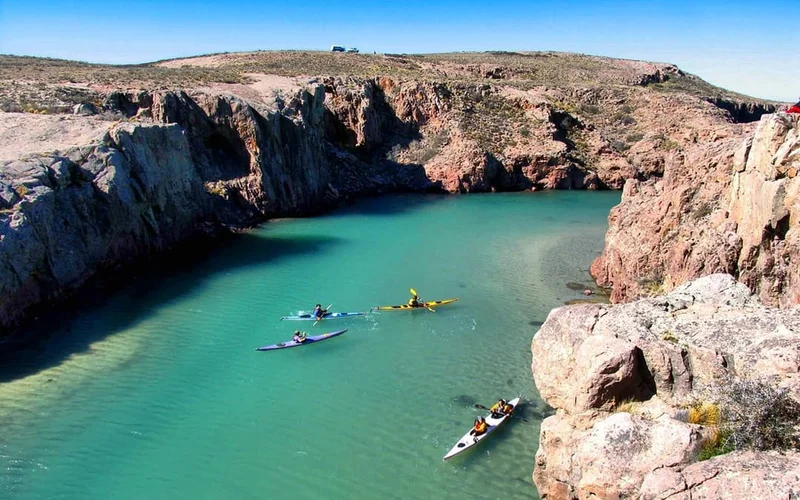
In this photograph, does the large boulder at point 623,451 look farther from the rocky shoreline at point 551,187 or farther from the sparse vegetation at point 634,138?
the sparse vegetation at point 634,138

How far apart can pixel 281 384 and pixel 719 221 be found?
15.2 metres

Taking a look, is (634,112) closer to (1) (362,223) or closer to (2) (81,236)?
(1) (362,223)

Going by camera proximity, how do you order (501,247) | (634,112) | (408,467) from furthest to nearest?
(634,112) < (501,247) < (408,467)

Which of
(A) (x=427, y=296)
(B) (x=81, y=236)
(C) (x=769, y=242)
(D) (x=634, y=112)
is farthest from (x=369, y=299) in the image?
(D) (x=634, y=112)

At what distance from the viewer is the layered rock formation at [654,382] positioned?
333 inches

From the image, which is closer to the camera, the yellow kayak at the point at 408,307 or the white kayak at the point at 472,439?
the white kayak at the point at 472,439

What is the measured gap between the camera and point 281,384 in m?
17.4

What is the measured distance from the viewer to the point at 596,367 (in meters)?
10.7

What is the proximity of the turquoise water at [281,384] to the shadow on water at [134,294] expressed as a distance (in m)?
0.11

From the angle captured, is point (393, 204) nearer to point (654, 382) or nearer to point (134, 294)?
point (134, 294)

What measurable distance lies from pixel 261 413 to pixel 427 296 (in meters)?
10.6

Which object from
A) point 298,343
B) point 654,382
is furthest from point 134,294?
point 654,382

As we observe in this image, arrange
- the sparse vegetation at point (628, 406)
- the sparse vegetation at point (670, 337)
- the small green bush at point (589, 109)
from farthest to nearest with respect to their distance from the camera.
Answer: the small green bush at point (589, 109)
the sparse vegetation at point (670, 337)
the sparse vegetation at point (628, 406)

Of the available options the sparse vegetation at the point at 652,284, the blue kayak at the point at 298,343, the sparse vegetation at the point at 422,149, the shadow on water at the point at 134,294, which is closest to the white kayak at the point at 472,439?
the blue kayak at the point at 298,343
